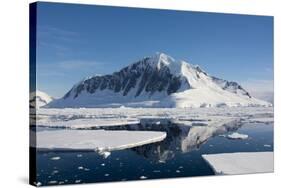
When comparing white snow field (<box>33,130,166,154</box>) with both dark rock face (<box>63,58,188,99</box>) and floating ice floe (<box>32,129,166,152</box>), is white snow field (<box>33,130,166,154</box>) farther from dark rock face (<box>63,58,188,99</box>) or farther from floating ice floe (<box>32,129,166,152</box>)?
dark rock face (<box>63,58,188,99</box>)

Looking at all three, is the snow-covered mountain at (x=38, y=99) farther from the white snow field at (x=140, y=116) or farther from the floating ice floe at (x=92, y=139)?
the floating ice floe at (x=92, y=139)

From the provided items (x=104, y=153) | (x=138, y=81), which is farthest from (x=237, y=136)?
(x=104, y=153)

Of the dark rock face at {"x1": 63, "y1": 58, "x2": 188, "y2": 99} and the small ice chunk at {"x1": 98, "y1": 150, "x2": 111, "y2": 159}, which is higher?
the dark rock face at {"x1": 63, "y1": 58, "x2": 188, "y2": 99}

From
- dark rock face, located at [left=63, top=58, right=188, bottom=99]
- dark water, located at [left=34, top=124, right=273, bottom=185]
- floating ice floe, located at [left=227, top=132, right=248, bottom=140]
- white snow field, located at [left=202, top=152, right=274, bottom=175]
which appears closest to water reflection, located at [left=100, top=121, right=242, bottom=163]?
dark water, located at [left=34, top=124, right=273, bottom=185]

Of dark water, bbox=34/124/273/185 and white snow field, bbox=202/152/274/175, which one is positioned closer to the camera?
dark water, bbox=34/124/273/185

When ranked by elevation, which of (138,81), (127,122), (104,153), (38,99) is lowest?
(104,153)

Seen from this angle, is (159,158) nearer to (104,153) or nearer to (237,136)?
(104,153)
